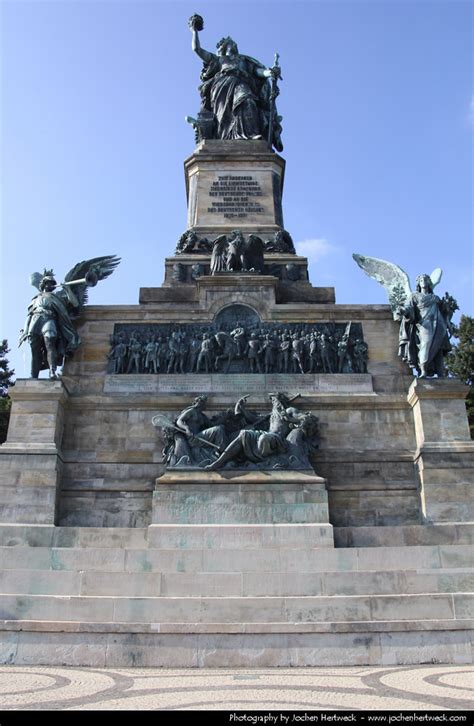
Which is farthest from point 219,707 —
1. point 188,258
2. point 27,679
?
point 188,258

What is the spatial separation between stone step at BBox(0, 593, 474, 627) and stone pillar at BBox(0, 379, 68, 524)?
3733 mm

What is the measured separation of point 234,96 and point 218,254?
824 cm

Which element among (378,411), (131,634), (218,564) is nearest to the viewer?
(131,634)

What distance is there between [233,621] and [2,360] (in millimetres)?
28797

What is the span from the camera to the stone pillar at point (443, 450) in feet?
50.6

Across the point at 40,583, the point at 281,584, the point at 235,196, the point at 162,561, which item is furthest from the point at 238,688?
the point at 235,196

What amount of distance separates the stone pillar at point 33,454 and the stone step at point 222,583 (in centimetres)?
287

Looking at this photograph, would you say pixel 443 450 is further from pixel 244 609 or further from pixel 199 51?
pixel 199 51

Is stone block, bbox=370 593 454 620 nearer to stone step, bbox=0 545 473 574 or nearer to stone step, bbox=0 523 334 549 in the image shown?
stone step, bbox=0 545 473 574

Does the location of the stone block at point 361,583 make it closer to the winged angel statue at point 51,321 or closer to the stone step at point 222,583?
the stone step at point 222,583

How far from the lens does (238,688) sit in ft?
25.0

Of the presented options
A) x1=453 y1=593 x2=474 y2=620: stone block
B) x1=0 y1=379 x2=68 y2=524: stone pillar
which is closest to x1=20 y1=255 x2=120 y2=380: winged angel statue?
x1=0 y1=379 x2=68 y2=524: stone pillar

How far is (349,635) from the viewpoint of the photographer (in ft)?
35.4

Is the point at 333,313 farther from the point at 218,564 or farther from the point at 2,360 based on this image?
the point at 2,360
